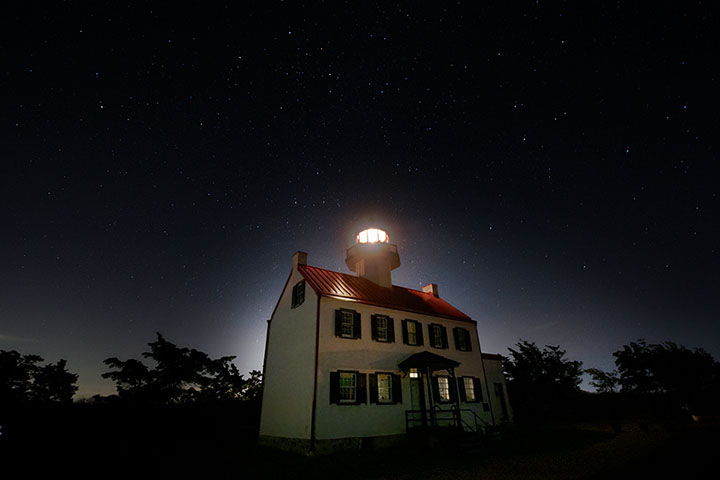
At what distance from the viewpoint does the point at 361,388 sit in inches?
657

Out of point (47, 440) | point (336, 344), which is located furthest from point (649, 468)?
point (47, 440)

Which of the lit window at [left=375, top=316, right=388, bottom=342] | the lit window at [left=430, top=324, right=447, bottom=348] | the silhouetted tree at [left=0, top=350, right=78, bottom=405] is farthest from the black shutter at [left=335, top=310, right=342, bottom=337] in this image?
the silhouetted tree at [left=0, top=350, right=78, bottom=405]

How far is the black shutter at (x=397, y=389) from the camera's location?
17.5m

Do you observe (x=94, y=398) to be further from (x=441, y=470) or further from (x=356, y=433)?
(x=441, y=470)

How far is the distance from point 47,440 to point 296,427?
1455 cm

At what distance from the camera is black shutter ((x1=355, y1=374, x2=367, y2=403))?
16.5 metres

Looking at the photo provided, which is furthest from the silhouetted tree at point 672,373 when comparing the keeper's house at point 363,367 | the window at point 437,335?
the window at point 437,335

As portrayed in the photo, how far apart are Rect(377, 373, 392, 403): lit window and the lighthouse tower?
6883 millimetres

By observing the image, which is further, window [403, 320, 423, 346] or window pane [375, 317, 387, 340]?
window [403, 320, 423, 346]

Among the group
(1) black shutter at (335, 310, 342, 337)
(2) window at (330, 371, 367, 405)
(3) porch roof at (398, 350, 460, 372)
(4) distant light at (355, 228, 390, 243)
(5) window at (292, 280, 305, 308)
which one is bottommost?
(2) window at (330, 371, 367, 405)

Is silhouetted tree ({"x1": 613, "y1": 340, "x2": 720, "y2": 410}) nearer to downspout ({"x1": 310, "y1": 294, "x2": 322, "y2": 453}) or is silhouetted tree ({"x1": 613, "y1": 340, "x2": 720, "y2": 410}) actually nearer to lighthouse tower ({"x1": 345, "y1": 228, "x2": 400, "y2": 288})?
lighthouse tower ({"x1": 345, "y1": 228, "x2": 400, "y2": 288})

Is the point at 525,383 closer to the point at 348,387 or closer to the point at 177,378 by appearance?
the point at 348,387

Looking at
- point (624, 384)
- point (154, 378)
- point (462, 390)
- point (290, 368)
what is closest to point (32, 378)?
point (154, 378)

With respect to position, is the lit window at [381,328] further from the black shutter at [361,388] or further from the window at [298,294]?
the window at [298,294]
